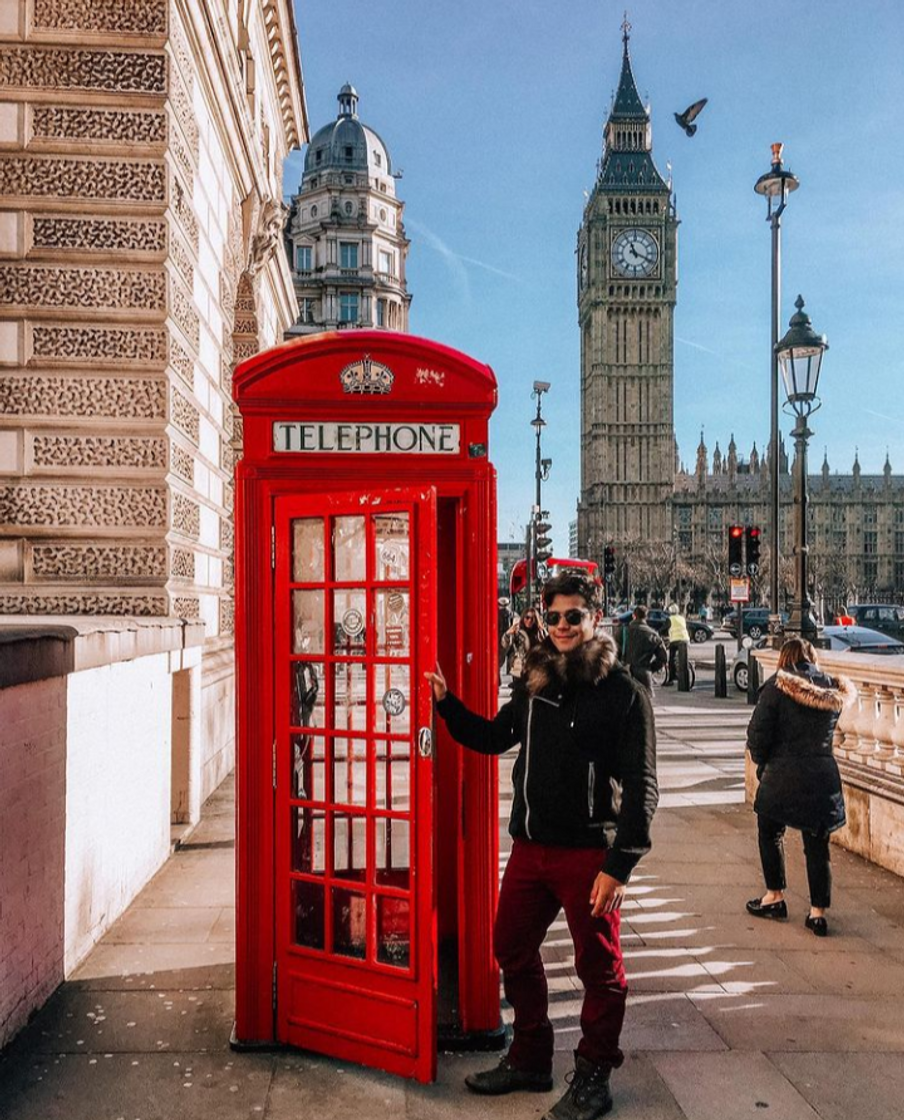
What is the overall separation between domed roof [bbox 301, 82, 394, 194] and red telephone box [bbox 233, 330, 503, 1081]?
67634 mm

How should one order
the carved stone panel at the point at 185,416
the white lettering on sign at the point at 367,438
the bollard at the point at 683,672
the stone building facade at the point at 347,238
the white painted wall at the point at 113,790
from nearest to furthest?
the white lettering on sign at the point at 367,438 → the white painted wall at the point at 113,790 → the carved stone panel at the point at 185,416 → the bollard at the point at 683,672 → the stone building facade at the point at 347,238

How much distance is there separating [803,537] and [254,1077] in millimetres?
9015

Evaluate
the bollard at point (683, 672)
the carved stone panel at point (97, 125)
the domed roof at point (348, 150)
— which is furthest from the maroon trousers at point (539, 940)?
the domed roof at point (348, 150)

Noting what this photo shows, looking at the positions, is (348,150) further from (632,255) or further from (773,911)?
(773,911)

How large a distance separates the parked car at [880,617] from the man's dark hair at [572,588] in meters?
42.0

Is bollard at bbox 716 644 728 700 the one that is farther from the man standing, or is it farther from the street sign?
the man standing

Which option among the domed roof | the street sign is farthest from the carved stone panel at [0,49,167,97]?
the domed roof

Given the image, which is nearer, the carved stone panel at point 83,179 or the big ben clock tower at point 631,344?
the carved stone panel at point 83,179

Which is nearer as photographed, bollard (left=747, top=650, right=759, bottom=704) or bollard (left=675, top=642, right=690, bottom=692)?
bollard (left=747, top=650, right=759, bottom=704)

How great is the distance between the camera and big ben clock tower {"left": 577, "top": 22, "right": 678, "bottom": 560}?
381 feet

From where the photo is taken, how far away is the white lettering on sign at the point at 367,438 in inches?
166

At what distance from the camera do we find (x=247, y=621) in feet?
13.7

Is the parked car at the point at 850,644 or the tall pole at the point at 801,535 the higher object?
the tall pole at the point at 801,535

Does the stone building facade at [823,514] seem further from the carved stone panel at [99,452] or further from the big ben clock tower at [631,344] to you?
the carved stone panel at [99,452]
